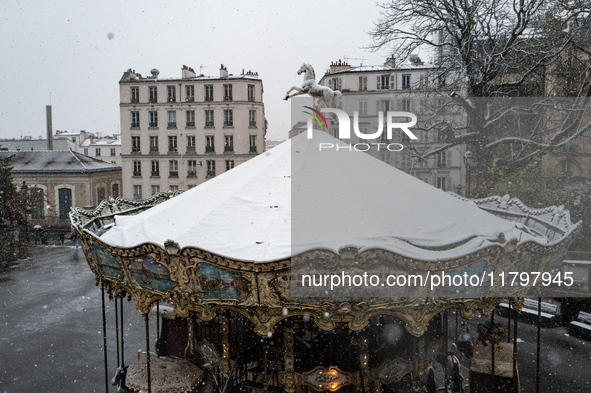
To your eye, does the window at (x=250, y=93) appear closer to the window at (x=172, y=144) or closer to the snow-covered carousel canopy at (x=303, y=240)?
the window at (x=172, y=144)

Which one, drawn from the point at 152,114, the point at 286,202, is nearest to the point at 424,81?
the point at 286,202

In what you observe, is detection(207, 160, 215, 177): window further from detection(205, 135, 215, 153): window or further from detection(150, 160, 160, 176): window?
detection(150, 160, 160, 176): window

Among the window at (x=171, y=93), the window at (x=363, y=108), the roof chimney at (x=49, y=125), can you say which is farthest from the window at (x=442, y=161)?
the roof chimney at (x=49, y=125)

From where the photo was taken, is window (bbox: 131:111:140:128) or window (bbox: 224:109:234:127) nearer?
window (bbox: 224:109:234:127)

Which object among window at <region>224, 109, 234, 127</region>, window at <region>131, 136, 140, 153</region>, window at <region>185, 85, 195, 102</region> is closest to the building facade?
window at <region>131, 136, 140, 153</region>

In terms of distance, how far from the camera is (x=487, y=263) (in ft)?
15.4

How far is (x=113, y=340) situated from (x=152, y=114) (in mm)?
28637

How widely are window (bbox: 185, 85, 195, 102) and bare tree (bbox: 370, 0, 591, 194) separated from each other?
2248 centimetres

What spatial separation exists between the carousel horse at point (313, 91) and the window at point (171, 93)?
3133 cm

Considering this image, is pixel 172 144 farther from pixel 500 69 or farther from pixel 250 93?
pixel 500 69

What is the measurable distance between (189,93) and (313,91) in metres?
31.2

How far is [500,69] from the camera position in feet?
51.0

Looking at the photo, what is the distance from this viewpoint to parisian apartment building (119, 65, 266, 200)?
35.6 meters

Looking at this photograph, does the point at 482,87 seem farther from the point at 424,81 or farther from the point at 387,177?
the point at 387,177
